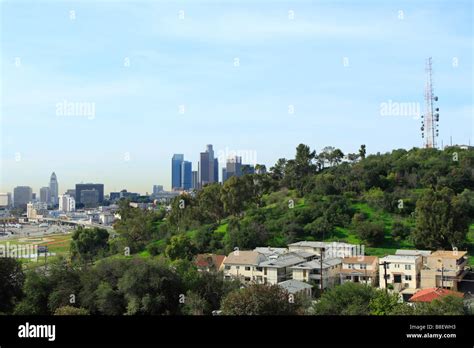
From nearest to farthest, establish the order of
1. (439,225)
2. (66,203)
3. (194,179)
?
(439,225)
(194,179)
(66,203)

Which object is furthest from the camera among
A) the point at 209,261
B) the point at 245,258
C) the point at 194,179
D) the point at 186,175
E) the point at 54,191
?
the point at 54,191

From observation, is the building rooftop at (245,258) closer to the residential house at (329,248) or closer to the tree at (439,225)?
the residential house at (329,248)

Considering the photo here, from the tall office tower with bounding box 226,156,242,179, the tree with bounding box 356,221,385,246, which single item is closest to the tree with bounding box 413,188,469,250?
the tree with bounding box 356,221,385,246

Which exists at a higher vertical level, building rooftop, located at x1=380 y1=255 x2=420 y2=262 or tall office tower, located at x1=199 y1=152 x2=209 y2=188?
tall office tower, located at x1=199 y1=152 x2=209 y2=188

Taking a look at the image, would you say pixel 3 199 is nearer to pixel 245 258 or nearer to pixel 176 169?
pixel 176 169

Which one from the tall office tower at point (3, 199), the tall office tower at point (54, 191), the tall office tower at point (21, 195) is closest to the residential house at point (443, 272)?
the tall office tower at point (3, 199)

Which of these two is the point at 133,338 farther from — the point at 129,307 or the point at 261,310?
the point at 129,307

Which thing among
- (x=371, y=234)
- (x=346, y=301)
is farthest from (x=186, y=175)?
(x=346, y=301)

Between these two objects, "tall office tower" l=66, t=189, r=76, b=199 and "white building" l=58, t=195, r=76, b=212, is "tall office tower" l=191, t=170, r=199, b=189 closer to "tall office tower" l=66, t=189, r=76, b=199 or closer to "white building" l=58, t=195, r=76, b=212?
"white building" l=58, t=195, r=76, b=212
